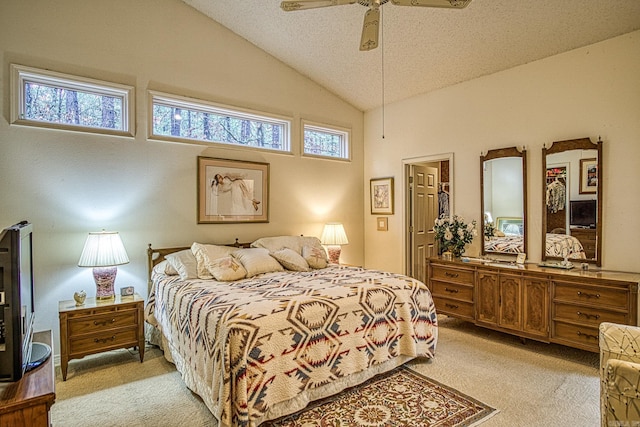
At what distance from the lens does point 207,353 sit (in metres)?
2.29

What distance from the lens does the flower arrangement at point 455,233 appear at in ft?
13.8

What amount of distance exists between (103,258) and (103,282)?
0.90 ft

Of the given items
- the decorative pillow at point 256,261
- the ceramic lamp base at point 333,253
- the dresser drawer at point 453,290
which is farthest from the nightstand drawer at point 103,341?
the dresser drawer at point 453,290

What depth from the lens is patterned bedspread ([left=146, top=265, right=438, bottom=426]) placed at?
213cm

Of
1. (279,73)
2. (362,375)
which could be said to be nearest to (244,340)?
(362,375)

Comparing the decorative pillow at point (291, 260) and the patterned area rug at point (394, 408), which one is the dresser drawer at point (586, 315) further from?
the decorative pillow at point (291, 260)

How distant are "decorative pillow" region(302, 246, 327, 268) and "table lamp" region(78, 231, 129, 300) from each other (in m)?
1.87

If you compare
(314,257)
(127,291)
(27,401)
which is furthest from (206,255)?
(27,401)

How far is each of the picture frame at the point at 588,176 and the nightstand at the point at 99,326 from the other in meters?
4.53

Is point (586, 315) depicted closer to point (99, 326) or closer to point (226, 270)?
point (226, 270)

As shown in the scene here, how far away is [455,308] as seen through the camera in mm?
4117

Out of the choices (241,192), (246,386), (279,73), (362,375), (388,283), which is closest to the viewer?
(246,386)

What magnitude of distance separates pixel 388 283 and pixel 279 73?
3.35 m

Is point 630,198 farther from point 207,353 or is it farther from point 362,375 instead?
point 207,353
